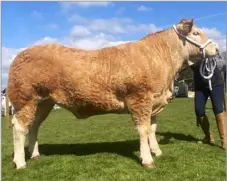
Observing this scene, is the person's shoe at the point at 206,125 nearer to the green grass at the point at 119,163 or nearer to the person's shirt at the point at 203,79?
the green grass at the point at 119,163

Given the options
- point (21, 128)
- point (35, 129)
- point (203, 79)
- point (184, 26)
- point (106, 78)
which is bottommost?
point (35, 129)

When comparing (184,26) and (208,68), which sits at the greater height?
(184,26)

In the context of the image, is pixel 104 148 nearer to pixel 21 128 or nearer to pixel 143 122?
pixel 143 122

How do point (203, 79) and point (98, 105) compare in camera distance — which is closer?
point (98, 105)

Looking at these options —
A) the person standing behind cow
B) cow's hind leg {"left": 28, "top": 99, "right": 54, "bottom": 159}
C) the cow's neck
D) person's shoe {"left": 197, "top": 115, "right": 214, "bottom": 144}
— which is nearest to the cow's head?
the cow's neck

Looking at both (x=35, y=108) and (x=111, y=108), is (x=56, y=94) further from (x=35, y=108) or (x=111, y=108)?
(x=111, y=108)

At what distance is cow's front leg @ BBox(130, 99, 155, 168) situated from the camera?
22.4 feet

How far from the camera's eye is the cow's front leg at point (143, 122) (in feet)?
22.4

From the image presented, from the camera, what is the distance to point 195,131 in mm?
11211

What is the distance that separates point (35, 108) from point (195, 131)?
5.80 metres

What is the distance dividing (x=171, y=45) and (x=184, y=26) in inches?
18.6

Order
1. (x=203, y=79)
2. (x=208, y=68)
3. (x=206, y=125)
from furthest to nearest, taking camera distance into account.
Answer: (x=206, y=125)
(x=203, y=79)
(x=208, y=68)

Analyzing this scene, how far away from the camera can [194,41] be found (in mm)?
7379

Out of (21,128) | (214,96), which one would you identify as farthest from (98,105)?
(214,96)
